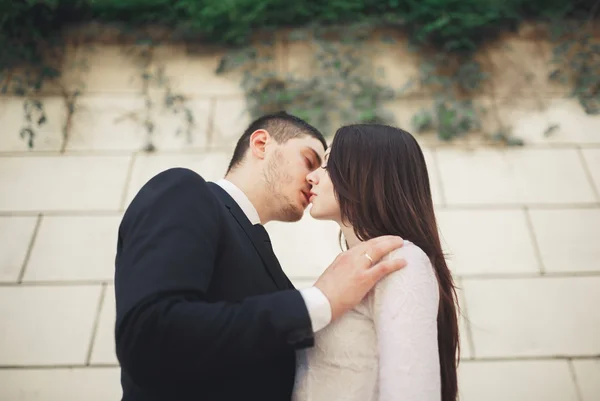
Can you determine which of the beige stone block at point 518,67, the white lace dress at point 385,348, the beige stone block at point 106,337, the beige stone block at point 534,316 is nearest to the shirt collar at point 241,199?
the white lace dress at point 385,348

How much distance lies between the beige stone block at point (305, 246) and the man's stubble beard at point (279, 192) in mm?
947

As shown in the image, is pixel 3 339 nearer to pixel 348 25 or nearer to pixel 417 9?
pixel 348 25

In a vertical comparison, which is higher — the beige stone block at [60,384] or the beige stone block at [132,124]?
the beige stone block at [132,124]

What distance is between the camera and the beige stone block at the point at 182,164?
292 cm

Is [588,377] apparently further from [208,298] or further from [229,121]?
[229,121]

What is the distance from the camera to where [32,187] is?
2.90 meters

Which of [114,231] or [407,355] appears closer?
[407,355]

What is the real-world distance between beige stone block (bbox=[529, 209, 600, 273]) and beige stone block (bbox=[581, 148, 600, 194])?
0.71 ft

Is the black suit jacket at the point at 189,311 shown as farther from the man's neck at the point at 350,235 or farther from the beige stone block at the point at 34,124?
the beige stone block at the point at 34,124

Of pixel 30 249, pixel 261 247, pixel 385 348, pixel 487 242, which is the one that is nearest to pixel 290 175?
pixel 261 247

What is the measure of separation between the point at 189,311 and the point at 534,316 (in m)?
2.12

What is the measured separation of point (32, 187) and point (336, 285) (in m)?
2.36

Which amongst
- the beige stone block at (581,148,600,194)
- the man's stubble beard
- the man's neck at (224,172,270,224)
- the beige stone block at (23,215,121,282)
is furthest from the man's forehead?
the beige stone block at (581,148,600,194)

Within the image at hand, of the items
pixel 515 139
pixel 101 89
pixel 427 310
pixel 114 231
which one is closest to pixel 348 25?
pixel 515 139
